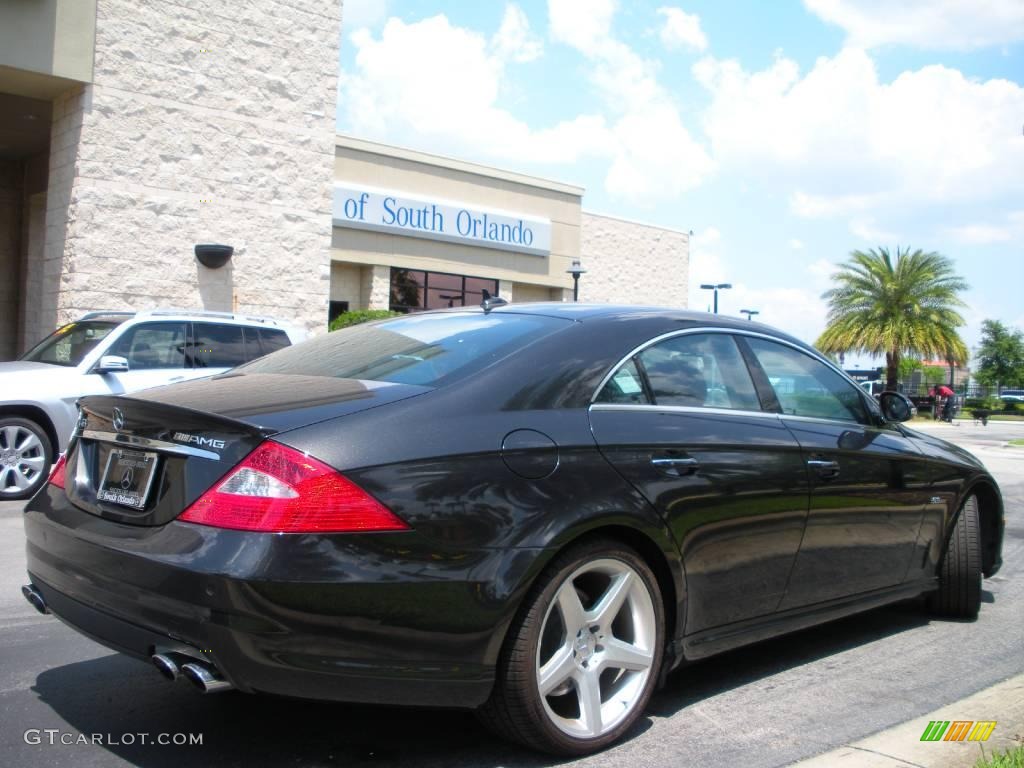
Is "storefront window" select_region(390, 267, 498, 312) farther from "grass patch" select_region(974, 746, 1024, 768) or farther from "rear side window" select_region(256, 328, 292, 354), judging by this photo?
"grass patch" select_region(974, 746, 1024, 768)

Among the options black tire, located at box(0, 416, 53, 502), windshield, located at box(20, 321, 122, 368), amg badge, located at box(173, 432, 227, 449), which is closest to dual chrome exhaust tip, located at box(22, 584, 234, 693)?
amg badge, located at box(173, 432, 227, 449)

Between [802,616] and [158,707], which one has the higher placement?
[802,616]

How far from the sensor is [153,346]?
32.4ft

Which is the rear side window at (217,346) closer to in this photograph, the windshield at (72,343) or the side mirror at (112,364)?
the windshield at (72,343)

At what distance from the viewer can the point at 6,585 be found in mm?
5930

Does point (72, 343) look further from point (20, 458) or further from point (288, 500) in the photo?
point (288, 500)

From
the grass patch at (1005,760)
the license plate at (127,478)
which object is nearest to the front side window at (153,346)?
the license plate at (127,478)

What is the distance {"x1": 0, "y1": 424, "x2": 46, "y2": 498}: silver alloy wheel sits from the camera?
8820 millimetres

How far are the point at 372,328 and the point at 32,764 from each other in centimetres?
219

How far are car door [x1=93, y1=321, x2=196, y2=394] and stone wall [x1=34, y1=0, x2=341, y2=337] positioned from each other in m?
5.84

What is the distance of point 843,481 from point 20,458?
7323 millimetres

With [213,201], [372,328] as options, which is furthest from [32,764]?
[213,201]

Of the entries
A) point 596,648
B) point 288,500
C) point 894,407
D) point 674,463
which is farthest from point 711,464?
point 894,407

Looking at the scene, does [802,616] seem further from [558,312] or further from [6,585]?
[6,585]
